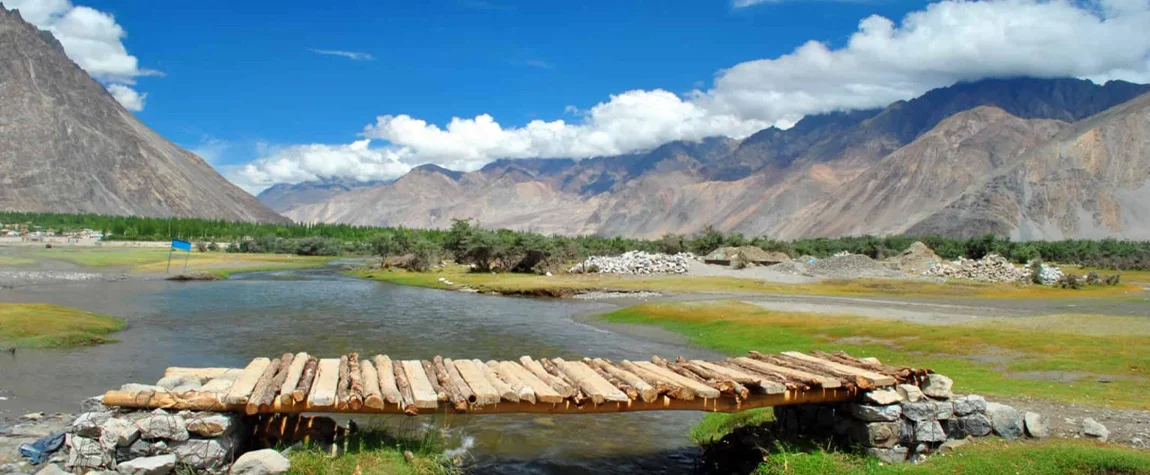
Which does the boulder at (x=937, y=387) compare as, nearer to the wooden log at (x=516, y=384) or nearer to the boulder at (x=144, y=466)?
the wooden log at (x=516, y=384)

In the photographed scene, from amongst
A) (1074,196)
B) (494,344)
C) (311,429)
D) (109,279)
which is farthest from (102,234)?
(1074,196)

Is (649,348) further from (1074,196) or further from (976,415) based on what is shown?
(1074,196)

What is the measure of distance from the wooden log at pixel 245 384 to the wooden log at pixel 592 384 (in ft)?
15.8

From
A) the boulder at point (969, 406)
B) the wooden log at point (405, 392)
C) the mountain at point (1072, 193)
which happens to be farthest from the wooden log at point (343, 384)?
the mountain at point (1072, 193)

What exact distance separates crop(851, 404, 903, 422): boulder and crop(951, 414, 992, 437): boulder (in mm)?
1158

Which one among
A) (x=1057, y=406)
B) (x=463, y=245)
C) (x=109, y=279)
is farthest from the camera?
(x=463, y=245)

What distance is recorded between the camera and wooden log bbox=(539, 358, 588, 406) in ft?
37.0

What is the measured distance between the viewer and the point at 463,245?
253ft

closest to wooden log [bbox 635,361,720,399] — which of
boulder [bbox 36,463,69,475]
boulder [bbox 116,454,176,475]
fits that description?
boulder [bbox 116,454,176,475]

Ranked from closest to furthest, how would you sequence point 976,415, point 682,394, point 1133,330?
point 682,394
point 976,415
point 1133,330

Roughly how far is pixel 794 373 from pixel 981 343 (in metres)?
15.3

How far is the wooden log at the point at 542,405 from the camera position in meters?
10.2

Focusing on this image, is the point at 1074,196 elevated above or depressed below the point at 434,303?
above

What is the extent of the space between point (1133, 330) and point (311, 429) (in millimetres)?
29262
